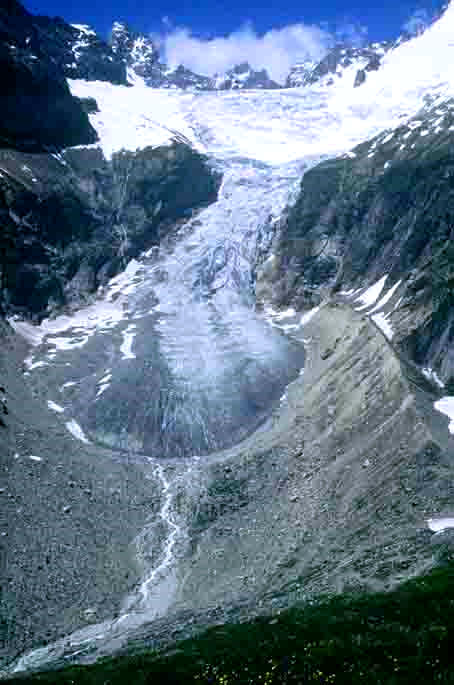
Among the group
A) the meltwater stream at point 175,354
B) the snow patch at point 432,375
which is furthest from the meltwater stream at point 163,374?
the snow patch at point 432,375

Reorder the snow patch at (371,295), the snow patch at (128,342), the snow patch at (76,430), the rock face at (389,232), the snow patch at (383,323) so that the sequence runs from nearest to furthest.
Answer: the rock face at (389,232) < the snow patch at (383,323) < the snow patch at (76,430) < the snow patch at (371,295) < the snow patch at (128,342)

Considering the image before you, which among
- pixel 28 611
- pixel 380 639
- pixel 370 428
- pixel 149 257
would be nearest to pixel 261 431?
pixel 370 428

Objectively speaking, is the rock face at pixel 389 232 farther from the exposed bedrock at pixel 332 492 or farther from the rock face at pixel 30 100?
the rock face at pixel 30 100

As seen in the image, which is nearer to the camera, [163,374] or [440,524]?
[440,524]

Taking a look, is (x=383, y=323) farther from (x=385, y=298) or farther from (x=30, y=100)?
(x=30, y=100)

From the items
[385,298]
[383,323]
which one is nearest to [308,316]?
[385,298]

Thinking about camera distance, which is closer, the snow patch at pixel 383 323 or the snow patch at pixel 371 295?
the snow patch at pixel 383 323
